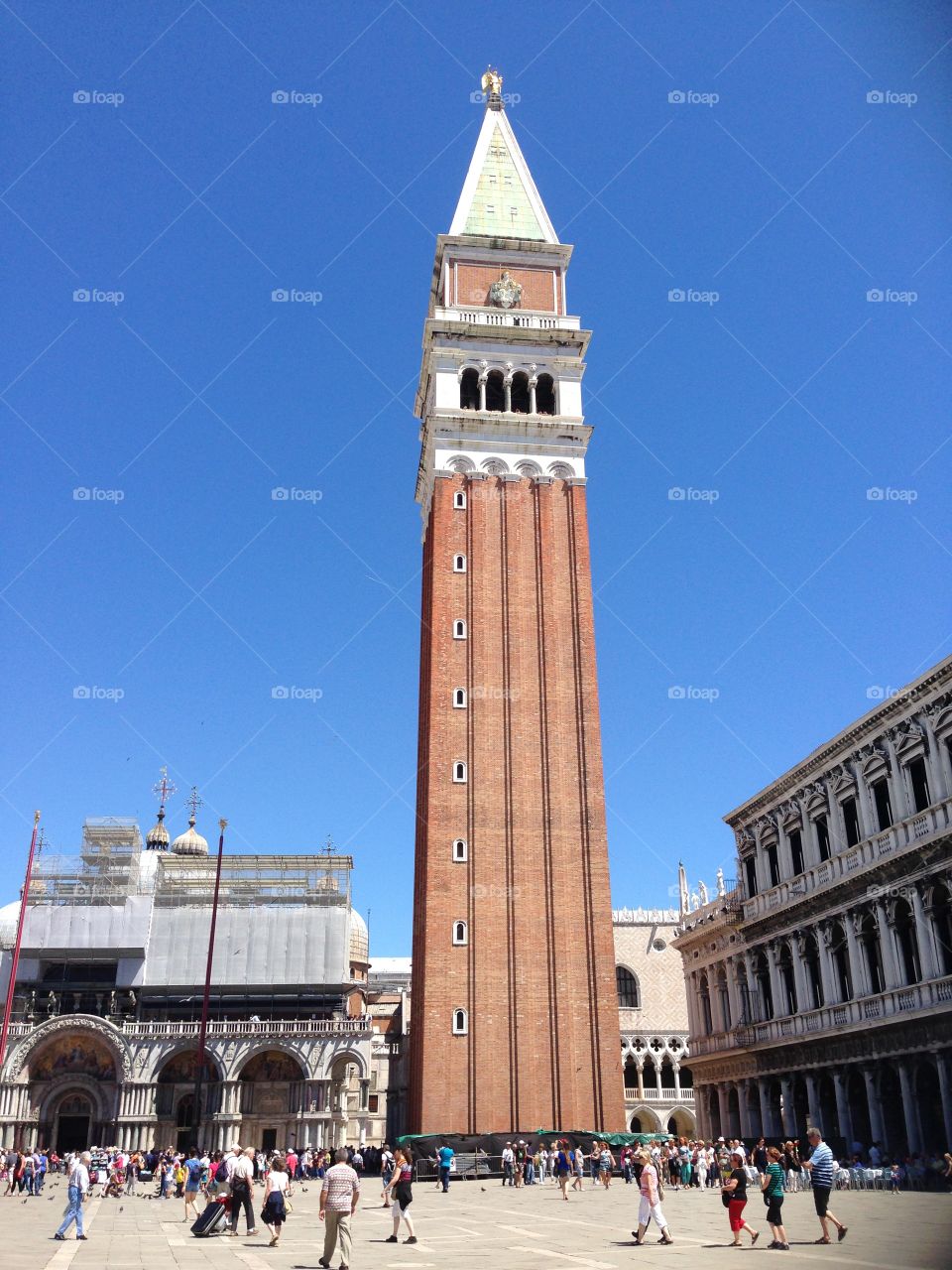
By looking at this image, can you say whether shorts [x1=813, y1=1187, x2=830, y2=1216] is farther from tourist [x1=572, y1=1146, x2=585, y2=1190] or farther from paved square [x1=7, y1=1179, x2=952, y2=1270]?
tourist [x1=572, y1=1146, x2=585, y2=1190]

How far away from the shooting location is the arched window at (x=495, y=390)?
2211 inches

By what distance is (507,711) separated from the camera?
164ft

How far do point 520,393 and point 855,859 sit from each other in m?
29.6

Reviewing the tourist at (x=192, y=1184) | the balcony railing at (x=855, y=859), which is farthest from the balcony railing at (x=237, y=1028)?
the tourist at (x=192, y=1184)

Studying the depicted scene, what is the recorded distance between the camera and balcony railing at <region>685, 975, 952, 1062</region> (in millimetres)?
32250

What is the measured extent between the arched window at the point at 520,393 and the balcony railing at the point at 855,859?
1040 inches

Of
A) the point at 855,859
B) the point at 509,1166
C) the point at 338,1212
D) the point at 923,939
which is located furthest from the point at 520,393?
the point at 338,1212

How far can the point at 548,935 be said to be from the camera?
151ft

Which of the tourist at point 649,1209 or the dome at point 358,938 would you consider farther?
the dome at point 358,938

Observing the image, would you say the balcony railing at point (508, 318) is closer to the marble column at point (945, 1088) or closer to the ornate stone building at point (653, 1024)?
the ornate stone building at point (653, 1024)

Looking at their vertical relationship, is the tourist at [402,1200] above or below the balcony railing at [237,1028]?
below

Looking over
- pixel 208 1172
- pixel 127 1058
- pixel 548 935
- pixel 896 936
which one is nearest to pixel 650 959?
pixel 548 935

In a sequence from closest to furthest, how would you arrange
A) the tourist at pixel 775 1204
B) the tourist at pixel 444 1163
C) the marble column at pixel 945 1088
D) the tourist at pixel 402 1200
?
1. the tourist at pixel 775 1204
2. the tourist at pixel 402 1200
3. the marble column at pixel 945 1088
4. the tourist at pixel 444 1163

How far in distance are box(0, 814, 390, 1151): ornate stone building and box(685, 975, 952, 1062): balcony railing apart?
21.4 metres
